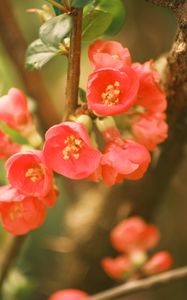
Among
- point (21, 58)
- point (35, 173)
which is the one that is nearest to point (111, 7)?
point (35, 173)

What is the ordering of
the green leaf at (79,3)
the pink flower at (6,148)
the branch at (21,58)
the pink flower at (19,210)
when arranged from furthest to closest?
the branch at (21,58), the pink flower at (6,148), the pink flower at (19,210), the green leaf at (79,3)

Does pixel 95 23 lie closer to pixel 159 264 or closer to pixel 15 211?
pixel 15 211

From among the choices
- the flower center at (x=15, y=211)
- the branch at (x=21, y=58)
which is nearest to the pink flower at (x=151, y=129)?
the flower center at (x=15, y=211)

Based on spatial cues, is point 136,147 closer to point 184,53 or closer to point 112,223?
point 184,53

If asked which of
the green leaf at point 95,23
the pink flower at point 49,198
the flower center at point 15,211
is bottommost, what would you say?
the flower center at point 15,211

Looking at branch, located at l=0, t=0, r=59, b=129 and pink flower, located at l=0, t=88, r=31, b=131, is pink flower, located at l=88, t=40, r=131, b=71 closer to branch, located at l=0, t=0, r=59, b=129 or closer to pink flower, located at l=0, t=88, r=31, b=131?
pink flower, located at l=0, t=88, r=31, b=131

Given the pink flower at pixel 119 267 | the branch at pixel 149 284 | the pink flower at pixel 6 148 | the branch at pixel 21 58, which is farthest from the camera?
the branch at pixel 21 58

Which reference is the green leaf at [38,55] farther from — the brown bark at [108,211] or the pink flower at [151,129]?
the brown bark at [108,211]
